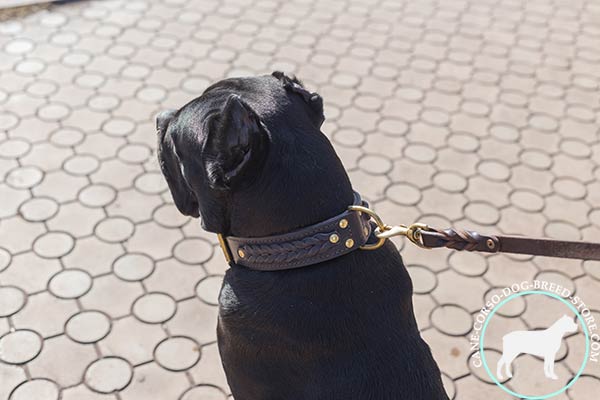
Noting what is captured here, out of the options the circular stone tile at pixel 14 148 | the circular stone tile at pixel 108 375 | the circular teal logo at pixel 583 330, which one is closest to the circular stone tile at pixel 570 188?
the circular teal logo at pixel 583 330

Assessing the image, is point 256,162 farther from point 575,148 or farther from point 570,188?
point 575,148

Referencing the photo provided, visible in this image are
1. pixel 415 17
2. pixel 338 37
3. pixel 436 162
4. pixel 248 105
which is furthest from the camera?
pixel 415 17

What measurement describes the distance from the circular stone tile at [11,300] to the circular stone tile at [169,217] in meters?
0.98

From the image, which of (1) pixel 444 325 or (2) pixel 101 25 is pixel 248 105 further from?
(2) pixel 101 25

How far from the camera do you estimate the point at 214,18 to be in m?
6.70

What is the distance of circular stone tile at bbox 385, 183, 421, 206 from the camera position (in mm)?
4707

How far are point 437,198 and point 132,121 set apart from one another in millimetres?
2457

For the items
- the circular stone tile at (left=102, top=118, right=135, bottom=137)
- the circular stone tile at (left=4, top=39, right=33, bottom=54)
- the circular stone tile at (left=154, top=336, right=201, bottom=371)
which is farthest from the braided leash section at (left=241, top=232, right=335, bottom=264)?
the circular stone tile at (left=4, top=39, right=33, bottom=54)

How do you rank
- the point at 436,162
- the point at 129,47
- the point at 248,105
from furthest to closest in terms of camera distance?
1. the point at 129,47
2. the point at 436,162
3. the point at 248,105

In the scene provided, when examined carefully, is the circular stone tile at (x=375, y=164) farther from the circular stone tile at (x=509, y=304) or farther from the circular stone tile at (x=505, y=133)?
the circular stone tile at (x=509, y=304)

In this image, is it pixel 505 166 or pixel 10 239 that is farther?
pixel 505 166

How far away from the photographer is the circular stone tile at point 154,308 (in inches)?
150

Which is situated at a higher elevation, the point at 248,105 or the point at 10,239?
the point at 248,105

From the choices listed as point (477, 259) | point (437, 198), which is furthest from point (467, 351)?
point (437, 198)
